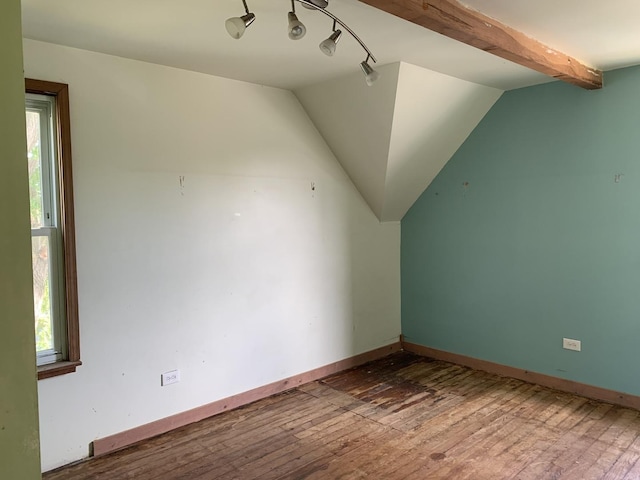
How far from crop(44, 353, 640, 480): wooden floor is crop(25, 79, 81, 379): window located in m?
0.74

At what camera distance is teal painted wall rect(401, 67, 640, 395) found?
3404 millimetres

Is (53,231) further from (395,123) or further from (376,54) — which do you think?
(395,123)

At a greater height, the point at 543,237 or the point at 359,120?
the point at 359,120

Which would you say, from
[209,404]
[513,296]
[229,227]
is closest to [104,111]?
[229,227]

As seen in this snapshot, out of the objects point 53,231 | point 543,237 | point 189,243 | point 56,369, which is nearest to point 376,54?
point 189,243

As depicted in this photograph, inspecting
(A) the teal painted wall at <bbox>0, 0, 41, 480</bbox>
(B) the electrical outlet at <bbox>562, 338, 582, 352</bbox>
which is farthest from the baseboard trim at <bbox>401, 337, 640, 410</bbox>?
(A) the teal painted wall at <bbox>0, 0, 41, 480</bbox>

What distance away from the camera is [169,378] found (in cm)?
317

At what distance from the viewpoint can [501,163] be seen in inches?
158

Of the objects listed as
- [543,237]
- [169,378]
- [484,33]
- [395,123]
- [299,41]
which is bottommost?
[169,378]

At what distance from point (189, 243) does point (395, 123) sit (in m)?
1.77

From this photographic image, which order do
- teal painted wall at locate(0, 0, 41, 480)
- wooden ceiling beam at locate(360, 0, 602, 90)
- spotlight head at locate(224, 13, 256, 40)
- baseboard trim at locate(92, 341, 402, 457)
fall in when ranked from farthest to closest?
baseboard trim at locate(92, 341, 402, 457)
wooden ceiling beam at locate(360, 0, 602, 90)
spotlight head at locate(224, 13, 256, 40)
teal painted wall at locate(0, 0, 41, 480)

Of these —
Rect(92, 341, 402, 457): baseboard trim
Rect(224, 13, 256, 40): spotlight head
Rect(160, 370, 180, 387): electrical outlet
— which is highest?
Rect(224, 13, 256, 40): spotlight head

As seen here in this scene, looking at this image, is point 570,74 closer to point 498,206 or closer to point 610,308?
point 498,206

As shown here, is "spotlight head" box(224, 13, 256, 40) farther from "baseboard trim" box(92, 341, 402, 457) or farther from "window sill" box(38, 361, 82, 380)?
"baseboard trim" box(92, 341, 402, 457)
